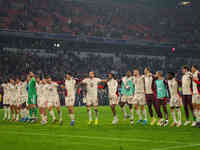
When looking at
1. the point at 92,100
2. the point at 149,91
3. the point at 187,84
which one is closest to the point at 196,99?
the point at 187,84

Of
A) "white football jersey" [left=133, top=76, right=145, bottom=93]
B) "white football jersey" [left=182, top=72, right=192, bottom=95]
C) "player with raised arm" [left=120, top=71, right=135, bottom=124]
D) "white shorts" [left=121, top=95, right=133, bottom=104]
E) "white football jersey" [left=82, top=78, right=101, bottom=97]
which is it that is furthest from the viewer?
"player with raised arm" [left=120, top=71, right=135, bottom=124]

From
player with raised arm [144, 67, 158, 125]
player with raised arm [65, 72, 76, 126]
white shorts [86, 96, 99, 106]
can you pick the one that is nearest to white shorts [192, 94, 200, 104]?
player with raised arm [144, 67, 158, 125]

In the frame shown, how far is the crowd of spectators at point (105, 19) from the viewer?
4416 cm

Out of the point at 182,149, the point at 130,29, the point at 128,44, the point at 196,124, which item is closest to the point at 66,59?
the point at 128,44

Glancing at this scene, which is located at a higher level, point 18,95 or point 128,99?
point 18,95

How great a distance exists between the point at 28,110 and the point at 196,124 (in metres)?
9.77

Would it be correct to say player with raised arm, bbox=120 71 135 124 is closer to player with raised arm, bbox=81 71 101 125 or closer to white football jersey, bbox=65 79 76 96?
player with raised arm, bbox=81 71 101 125

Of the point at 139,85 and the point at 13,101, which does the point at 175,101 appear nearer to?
the point at 139,85

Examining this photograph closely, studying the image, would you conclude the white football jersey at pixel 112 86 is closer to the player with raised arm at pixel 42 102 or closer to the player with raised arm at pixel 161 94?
the player with raised arm at pixel 161 94

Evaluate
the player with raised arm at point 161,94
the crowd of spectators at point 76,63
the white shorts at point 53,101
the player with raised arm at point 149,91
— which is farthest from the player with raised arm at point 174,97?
the crowd of spectators at point 76,63

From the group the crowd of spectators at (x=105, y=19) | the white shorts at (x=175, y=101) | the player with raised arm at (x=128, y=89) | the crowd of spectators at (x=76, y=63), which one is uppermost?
the crowd of spectators at (x=105, y=19)

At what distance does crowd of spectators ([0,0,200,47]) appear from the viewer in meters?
44.2

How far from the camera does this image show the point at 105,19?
5219 cm

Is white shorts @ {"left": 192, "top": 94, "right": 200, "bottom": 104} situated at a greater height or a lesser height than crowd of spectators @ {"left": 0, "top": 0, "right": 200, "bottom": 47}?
lesser
